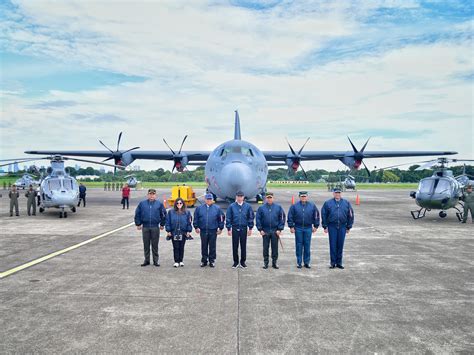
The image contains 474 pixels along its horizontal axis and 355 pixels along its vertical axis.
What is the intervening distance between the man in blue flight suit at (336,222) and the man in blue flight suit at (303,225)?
336 millimetres

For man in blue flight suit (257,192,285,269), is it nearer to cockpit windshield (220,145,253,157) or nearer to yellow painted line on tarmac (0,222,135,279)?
yellow painted line on tarmac (0,222,135,279)

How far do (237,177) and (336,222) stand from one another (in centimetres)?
844

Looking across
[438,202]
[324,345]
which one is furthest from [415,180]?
[324,345]

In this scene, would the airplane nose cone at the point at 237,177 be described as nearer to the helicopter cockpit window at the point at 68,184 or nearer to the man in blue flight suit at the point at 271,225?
the helicopter cockpit window at the point at 68,184

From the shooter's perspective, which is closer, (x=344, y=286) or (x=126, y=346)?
(x=126, y=346)

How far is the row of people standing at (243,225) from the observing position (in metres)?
8.36

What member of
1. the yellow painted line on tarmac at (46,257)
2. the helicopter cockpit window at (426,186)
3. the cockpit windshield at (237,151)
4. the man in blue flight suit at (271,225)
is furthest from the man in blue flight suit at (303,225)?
the helicopter cockpit window at (426,186)

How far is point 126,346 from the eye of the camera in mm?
4344

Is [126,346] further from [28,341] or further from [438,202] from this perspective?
[438,202]

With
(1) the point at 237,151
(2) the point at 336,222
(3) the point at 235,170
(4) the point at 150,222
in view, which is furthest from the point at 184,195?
(2) the point at 336,222

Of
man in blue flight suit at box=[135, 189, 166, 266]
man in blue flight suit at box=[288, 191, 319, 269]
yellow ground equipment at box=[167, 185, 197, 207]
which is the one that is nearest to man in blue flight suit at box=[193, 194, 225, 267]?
man in blue flight suit at box=[135, 189, 166, 266]

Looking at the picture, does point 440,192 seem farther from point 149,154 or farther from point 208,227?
point 149,154

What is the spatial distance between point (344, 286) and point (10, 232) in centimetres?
1192

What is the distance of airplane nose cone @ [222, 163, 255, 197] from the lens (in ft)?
54.5
